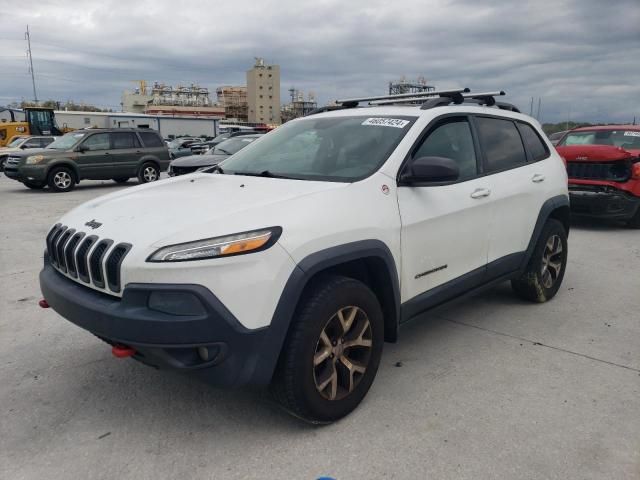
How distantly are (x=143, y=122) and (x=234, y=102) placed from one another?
268 feet

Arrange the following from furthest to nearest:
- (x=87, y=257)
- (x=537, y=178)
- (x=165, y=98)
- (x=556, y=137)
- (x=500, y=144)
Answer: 1. (x=165, y=98)
2. (x=556, y=137)
3. (x=537, y=178)
4. (x=500, y=144)
5. (x=87, y=257)

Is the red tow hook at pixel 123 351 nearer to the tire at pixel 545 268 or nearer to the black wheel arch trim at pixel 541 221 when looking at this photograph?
the black wheel arch trim at pixel 541 221

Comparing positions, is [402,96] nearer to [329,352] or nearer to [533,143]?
[533,143]

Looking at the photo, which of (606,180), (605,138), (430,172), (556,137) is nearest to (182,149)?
(556,137)

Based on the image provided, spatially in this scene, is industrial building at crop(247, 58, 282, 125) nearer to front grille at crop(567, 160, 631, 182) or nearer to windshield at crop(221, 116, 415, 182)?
front grille at crop(567, 160, 631, 182)

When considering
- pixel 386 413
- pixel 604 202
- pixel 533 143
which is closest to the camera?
pixel 386 413

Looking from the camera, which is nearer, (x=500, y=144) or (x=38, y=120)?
(x=500, y=144)

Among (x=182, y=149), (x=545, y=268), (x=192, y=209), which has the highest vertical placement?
(x=192, y=209)

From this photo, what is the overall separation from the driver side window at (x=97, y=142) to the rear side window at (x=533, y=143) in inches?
518

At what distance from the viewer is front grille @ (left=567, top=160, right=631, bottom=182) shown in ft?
27.0

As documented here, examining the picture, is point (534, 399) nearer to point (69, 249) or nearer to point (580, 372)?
point (580, 372)

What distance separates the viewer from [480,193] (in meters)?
3.77

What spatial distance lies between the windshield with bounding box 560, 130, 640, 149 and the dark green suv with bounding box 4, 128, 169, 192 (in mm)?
11440

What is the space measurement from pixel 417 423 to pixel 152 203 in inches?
75.0
